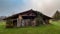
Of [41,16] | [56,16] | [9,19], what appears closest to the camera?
[9,19]

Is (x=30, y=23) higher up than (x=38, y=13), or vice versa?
(x=38, y=13)

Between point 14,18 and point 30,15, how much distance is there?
3385mm

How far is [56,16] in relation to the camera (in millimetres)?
56938

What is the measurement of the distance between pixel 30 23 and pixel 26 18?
1389mm

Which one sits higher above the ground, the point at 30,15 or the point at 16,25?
the point at 30,15

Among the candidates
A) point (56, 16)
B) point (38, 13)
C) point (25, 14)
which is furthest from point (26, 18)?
point (56, 16)

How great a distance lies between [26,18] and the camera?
1184 inches

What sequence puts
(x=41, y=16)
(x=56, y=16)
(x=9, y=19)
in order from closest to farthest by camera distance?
1. (x=9, y=19)
2. (x=41, y=16)
3. (x=56, y=16)

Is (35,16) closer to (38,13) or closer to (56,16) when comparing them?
(38,13)

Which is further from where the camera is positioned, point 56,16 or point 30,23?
point 56,16

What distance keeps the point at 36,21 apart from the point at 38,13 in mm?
1825

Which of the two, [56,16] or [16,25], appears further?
[56,16]

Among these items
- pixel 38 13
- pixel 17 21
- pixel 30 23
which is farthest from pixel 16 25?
pixel 38 13

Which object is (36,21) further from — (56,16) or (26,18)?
(56,16)
